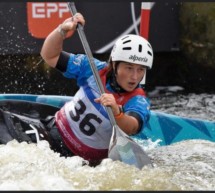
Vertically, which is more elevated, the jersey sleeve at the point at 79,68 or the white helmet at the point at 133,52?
the white helmet at the point at 133,52

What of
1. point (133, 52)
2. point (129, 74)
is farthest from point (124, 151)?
point (133, 52)

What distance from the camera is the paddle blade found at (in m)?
3.21

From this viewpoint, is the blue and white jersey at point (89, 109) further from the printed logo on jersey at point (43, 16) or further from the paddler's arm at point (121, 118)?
the printed logo on jersey at point (43, 16)

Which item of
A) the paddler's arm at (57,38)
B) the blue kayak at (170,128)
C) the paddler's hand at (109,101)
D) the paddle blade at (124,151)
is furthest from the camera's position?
the blue kayak at (170,128)

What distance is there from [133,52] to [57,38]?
47 cm

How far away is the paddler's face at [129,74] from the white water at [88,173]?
47cm

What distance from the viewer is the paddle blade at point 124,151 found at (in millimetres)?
3209

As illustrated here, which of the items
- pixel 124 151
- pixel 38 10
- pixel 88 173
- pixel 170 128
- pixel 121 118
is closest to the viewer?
pixel 88 173

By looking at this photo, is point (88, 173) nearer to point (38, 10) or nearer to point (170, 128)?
point (170, 128)

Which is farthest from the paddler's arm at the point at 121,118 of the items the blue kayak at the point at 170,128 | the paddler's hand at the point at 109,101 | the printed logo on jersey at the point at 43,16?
the printed logo on jersey at the point at 43,16

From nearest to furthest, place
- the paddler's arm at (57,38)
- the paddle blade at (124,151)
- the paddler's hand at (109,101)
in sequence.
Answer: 1. the paddler's hand at (109,101)
2. the paddle blade at (124,151)
3. the paddler's arm at (57,38)

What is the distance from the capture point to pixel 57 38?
3.36 metres

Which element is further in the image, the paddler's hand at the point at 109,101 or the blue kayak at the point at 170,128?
the blue kayak at the point at 170,128

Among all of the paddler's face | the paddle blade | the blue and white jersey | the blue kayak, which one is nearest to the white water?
the paddle blade
